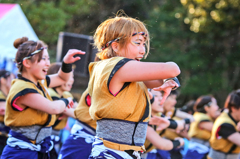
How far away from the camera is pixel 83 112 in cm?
289

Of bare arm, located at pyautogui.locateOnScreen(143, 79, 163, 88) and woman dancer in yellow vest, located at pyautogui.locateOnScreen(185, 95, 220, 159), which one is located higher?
bare arm, located at pyautogui.locateOnScreen(143, 79, 163, 88)

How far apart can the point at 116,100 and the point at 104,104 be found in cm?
9

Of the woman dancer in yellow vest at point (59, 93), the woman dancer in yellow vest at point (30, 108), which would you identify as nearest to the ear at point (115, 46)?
the woman dancer in yellow vest at point (30, 108)

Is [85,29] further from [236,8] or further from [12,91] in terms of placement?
[12,91]

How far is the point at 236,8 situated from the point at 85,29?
7777 mm

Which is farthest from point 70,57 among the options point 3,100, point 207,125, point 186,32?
point 186,32

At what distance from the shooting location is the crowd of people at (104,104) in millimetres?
1747

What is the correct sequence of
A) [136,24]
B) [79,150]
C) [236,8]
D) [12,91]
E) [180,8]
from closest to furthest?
[136,24] < [12,91] < [79,150] < [236,8] < [180,8]

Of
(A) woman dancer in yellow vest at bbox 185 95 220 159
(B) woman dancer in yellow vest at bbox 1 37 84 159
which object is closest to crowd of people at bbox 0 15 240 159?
(B) woman dancer in yellow vest at bbox 1 37 84 159

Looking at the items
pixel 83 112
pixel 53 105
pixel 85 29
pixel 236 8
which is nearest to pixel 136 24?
pixel 53 105

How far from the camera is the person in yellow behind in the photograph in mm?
3814

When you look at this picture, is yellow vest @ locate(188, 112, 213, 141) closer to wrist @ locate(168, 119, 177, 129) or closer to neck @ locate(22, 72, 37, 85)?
wrist @ locate(168, 119, 177, 129)

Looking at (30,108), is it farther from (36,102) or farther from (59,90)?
(59,90)

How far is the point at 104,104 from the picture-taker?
1.77m
